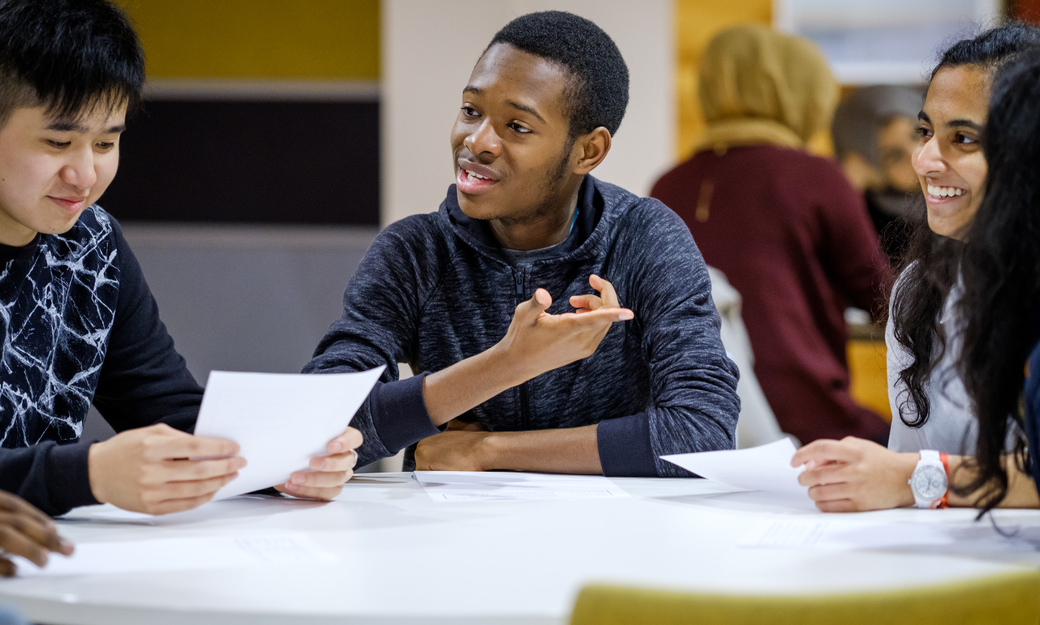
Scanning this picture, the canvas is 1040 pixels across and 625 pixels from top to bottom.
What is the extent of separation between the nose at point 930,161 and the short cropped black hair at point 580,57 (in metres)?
0.51

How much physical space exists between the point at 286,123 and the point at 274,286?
839 millimetres

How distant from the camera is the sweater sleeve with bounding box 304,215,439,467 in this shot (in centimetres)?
141

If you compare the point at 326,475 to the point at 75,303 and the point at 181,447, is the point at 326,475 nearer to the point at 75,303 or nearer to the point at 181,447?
the point at 181,447

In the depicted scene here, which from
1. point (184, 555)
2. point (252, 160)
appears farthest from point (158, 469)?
point (252, 160)

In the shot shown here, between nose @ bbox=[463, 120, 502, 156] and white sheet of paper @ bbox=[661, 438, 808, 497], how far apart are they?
590mm

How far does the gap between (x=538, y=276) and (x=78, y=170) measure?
0.70 meters

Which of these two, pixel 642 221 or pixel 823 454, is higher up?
pixel 642 221

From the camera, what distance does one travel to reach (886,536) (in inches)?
40.6

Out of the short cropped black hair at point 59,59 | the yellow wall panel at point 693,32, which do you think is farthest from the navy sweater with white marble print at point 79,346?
the yellow wall panel at point 693,32

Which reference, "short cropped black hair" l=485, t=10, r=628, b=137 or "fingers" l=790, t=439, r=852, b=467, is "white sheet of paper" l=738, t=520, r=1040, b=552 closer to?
"fingers" l=790, t=439, r=852, b=467

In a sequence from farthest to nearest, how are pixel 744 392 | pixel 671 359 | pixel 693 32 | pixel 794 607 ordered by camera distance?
pixel 693 32
pixel 744 392
pixel 671 359
pixel 794 607

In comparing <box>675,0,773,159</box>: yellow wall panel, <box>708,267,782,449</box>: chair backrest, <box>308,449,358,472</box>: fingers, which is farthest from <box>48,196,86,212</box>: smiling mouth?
<box>675,0,773,159</box>: yellow wall panel

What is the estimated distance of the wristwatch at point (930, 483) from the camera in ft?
3.84

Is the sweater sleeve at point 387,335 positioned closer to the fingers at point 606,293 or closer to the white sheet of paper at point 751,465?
the fingers at point 606,293
